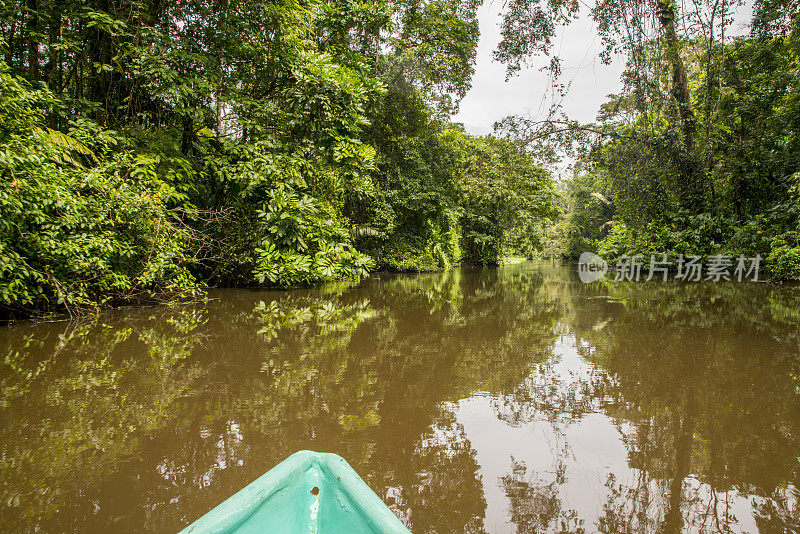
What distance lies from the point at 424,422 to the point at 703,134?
12.3 m

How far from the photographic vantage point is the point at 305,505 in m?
0.99

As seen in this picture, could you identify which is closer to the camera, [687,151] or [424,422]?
[424,422]

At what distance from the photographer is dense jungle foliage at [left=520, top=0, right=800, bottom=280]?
8641mm

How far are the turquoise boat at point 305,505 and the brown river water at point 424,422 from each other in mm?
717

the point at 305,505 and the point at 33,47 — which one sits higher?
the point at 33,47

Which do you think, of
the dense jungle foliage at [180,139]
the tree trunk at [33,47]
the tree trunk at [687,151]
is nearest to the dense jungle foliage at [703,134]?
the tree trunk at [687,151]

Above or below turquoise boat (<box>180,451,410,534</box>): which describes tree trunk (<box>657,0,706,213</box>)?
above

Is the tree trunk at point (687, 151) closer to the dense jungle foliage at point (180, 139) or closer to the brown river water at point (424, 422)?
the dense jungle foliage at point (180, 139)

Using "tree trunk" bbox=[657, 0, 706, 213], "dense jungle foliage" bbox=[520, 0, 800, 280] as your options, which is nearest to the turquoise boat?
"dense jungle foliage" bbox=[520, 0, 800, 280]

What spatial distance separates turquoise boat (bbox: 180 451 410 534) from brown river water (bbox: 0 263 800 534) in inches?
28.2

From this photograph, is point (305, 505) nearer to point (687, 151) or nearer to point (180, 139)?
point (180, 139)
